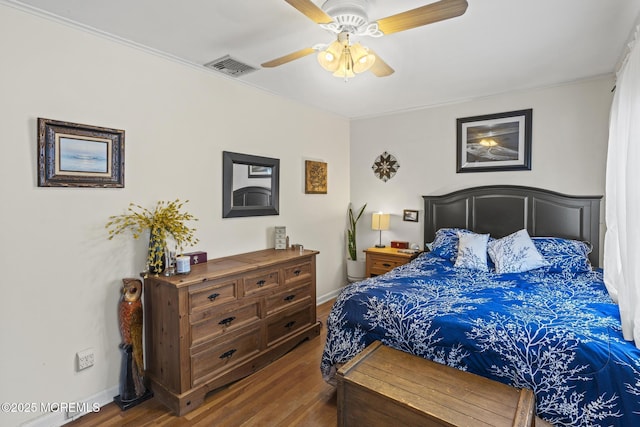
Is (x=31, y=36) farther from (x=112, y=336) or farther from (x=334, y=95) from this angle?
(x=334, y=95)

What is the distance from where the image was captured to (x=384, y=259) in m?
4.21

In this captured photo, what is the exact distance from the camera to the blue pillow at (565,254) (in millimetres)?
2951

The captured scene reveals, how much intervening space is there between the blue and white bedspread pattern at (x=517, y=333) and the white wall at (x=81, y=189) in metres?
1.55

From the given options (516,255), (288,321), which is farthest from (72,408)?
(516,255)

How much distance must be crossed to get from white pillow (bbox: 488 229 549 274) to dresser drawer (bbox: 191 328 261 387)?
230 centimetres

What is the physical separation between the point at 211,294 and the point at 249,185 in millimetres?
1287

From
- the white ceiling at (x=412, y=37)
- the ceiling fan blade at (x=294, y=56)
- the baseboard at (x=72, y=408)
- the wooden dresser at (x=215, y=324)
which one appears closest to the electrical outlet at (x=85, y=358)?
the baseboard at (x=72, y=408)

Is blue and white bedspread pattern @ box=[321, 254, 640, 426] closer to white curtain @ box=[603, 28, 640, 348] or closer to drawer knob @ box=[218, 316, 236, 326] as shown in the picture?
white curtain @ box=[603, 28, 640, 348]

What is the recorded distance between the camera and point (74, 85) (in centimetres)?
217

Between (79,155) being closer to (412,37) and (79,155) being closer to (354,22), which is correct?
(354,22)

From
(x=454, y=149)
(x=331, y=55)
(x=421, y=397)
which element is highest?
(x=331, y=55)

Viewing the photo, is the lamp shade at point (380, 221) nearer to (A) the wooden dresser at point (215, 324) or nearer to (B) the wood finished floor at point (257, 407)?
(A) the wooden dresser at point (215, 324)

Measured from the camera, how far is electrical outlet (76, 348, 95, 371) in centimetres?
219

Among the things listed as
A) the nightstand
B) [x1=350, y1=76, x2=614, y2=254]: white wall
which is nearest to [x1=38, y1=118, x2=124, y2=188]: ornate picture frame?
the nightstand
